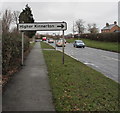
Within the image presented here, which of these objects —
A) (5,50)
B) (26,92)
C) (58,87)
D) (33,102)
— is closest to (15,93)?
(26,92)

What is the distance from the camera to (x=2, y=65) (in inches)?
261

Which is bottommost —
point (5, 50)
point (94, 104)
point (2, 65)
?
point (94, 104)

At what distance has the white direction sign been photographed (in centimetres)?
1096

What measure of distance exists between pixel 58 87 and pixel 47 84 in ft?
1.99

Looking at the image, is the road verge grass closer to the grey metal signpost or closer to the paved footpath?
the paved footpath

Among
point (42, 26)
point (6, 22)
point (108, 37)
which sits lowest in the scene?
point (42, 26)

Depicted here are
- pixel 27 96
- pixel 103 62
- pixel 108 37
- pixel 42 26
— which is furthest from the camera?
pixel 108 37

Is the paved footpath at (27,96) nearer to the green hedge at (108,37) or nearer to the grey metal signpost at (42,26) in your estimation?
the grey metal signpost at (42,26)

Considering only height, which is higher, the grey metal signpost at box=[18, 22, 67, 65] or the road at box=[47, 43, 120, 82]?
the grey metal signpost at box=[18, 22, 67, 65]

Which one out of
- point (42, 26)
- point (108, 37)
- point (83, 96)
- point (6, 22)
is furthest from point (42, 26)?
point (108, 37)

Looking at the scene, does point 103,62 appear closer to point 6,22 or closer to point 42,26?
point 42,26

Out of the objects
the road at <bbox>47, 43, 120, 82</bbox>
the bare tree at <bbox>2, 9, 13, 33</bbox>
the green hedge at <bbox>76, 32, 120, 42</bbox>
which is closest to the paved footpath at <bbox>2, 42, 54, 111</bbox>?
the road at <bbox>47, 43, 120, 82</bbox>

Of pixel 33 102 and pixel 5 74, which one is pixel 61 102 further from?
pixel 5 74

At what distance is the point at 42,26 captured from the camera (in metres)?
11.1
